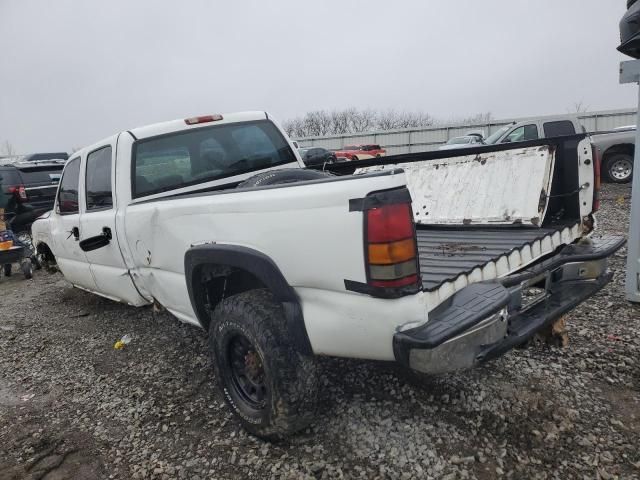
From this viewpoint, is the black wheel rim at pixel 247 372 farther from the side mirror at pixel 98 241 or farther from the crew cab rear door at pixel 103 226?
the side mirror at pixel 98 241

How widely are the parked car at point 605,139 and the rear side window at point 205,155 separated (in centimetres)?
885

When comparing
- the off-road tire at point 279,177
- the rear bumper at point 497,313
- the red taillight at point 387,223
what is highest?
the off-road tire at point 279,177

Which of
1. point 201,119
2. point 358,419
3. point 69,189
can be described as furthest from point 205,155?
point 358,419

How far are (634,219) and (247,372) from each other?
3.65 metres

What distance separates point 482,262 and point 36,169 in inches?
458

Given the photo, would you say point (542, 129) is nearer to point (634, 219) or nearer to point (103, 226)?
point (634, 219)

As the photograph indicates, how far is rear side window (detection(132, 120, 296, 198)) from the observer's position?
356 centimetres

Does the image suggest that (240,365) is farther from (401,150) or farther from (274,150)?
(401,150)

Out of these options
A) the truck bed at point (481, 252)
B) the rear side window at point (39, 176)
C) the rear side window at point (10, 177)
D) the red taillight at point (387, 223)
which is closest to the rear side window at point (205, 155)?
the truck bed at point (481, 252)

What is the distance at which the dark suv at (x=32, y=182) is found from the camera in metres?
10.4

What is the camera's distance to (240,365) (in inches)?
109

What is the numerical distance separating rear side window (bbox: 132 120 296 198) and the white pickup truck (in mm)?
12

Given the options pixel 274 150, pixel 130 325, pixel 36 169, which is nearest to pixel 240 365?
pixel 274 150

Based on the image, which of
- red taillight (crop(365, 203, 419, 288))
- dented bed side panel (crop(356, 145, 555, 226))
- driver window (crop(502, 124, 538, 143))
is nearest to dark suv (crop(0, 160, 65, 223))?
dented bed side panel (crop(356, 145, 555, 226))
